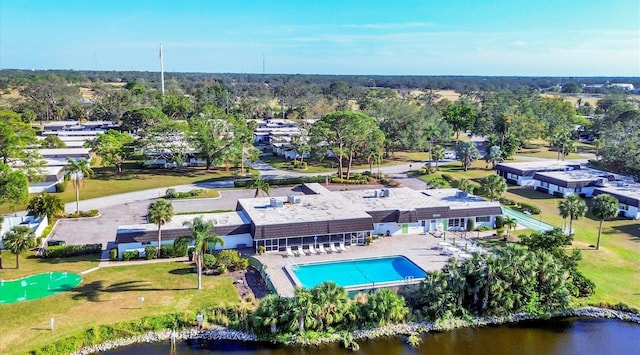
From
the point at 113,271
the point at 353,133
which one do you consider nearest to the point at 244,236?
the point at 113,271

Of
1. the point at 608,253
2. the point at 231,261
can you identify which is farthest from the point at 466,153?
the point at 231,261

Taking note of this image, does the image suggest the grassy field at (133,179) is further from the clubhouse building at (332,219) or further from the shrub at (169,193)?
the clubhouse building at (332,219)

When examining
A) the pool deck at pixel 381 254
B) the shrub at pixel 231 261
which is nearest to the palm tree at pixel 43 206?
the shrub at pixel 231 261

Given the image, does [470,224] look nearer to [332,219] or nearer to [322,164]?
[332,219]

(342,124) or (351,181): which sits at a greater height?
(342,124)

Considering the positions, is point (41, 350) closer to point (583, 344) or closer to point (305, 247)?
point (305, 247)

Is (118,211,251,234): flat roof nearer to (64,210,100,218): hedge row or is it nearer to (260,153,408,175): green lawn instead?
(64,210,100,218): hedge row
